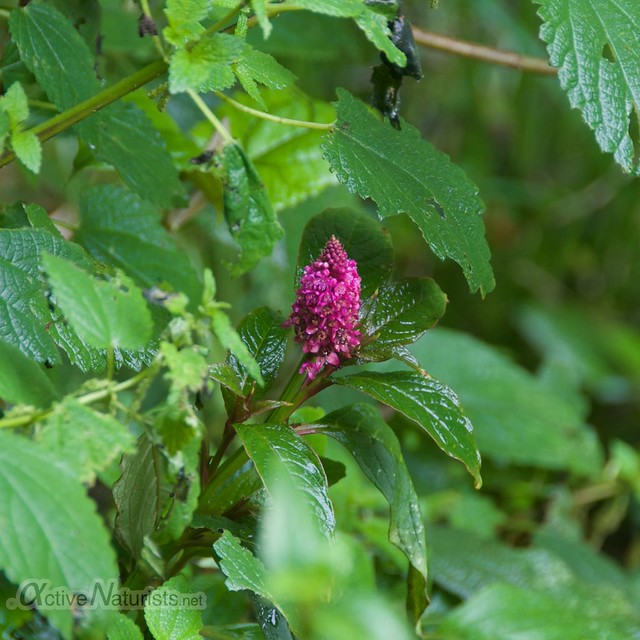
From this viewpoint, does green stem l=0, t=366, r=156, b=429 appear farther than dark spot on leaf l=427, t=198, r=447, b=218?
No

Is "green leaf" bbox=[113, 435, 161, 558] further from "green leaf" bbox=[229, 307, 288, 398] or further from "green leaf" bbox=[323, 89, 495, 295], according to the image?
"green leaf" bbox=[323, 89, 495, 295]

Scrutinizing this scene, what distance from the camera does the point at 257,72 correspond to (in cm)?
55

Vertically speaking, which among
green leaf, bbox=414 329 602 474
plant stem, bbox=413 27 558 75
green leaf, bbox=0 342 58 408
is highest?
plant stem, bbox=413 27 558 75

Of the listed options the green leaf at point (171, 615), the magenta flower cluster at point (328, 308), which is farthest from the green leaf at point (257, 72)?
the green leaf at point (171, 615)

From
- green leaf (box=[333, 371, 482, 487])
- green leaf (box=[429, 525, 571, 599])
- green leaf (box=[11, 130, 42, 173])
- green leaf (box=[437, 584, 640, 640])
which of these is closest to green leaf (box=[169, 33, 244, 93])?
green leaf (box=[11, 130, 42, 173])

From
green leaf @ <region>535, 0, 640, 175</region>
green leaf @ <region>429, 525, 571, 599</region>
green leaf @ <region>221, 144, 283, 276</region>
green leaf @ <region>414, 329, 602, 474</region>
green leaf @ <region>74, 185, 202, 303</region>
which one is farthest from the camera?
green leaf @ <region>414, 329, 602, 474</region>

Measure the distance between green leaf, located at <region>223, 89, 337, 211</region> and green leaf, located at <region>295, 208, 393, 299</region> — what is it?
0.42 metres

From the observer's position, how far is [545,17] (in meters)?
0.59

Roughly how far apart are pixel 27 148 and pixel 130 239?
0.26 m

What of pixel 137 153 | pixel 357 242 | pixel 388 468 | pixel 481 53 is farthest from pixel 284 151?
pixel 388 468

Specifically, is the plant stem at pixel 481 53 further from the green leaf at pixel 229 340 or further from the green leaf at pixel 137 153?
the green leaf at pixel 229 340

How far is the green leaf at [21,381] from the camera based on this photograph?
1.44ft

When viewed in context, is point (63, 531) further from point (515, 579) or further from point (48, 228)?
point (515, 579)

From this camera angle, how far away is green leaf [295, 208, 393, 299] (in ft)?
1.90
